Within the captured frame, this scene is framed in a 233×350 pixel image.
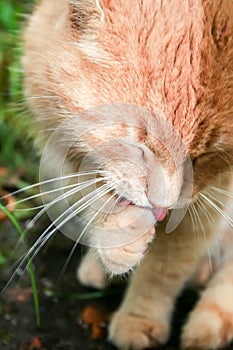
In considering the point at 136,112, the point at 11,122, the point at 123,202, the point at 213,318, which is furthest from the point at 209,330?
the point at 11,122

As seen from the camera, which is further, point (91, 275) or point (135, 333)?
point (91, 275)

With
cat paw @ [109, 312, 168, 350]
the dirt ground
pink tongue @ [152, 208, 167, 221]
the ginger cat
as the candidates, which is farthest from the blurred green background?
pink tongue @ [152, 208, 167, 221]

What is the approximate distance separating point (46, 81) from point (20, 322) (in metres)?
0.73

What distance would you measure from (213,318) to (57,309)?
45cm

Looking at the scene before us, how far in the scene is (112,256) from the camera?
1764 mm

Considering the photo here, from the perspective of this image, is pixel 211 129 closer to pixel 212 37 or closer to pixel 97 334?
pixel 212 37

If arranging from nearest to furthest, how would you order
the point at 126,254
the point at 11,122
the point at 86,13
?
1. the point at 86,13
2. the point at 126,254
3. the point at 11,122

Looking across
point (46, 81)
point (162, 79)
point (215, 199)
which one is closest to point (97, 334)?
point (215, 199)

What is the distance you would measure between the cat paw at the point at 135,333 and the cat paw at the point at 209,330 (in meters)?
0.07

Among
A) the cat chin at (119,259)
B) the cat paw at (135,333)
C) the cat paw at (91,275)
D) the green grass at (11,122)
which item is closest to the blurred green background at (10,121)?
the green grass at (11,122)

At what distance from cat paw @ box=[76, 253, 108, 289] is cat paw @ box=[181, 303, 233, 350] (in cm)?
29

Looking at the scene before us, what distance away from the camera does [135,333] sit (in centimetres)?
206

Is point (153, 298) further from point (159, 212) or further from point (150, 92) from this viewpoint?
point (150, 92)

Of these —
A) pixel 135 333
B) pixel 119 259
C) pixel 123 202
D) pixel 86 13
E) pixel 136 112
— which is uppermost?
pixel 86 13
